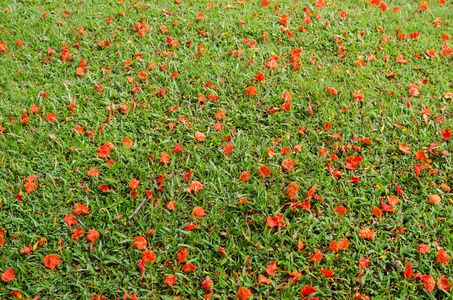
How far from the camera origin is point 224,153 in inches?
123

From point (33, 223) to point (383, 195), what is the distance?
288 cm

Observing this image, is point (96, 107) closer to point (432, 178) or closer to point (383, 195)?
point (383, 195)

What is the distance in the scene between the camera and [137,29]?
434 cm

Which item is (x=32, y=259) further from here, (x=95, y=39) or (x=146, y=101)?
(x=95, y=39)

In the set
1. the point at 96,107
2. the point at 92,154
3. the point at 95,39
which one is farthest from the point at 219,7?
the point at 92,154

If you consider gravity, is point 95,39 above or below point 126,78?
above

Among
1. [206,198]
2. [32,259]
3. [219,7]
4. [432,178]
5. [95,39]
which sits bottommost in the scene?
[32,259]

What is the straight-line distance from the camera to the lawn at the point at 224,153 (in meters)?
2.47

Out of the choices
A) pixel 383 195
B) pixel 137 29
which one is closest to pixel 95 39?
pixel 137 29

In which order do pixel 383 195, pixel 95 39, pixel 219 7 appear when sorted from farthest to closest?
1. pixel 219 7
2. pixel 95 39
3. pixel 383 195

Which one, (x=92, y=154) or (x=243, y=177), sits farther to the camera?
(x=92, y=154)

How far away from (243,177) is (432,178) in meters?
1.64

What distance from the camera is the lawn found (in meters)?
2.47

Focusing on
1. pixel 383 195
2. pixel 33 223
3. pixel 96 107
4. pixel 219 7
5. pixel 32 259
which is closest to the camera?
pixel 32 259
